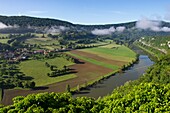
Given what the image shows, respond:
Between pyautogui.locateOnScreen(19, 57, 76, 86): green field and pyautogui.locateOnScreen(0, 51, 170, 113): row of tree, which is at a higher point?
pyautogui.locateOnScreen(0, 51, 170, 113): row of tree

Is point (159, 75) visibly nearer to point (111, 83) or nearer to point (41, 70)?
point (111, 83)

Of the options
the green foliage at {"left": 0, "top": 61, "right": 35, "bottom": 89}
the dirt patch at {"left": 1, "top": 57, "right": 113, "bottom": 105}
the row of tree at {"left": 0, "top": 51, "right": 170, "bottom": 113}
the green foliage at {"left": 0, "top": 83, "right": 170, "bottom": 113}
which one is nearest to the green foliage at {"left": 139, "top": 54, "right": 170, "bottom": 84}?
the dirt patch at {"left": 1, "top": 57, "right": 113, "bottom": 105}

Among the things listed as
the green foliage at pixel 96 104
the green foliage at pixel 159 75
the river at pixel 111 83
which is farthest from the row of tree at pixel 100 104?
the river at pixel 111 83

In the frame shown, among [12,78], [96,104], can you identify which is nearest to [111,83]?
[12,78]

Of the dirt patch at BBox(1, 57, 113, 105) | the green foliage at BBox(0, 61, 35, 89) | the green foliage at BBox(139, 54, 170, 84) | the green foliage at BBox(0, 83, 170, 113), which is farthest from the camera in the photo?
the green foliage at BBox(0, 61, 35, 89)

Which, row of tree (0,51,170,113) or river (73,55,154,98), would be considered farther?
river (73,55,154,98)

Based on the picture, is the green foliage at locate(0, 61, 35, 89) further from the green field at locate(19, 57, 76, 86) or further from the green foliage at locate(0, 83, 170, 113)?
the green foliage at locate(0, 83, 170, 113)
